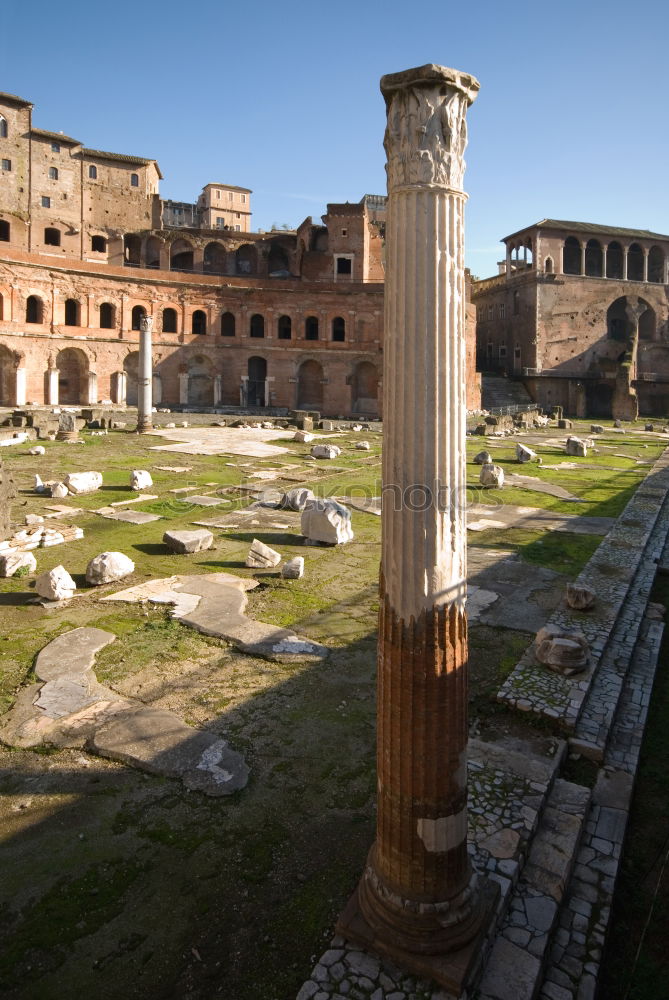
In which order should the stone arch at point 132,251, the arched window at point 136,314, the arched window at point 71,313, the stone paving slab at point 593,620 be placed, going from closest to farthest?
1. the stone paving slab at point 593,620
2. the arched window at point 71,313
3. the arched window at point 136,314
4. the stone arch at point 132,251

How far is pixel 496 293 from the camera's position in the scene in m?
51.5

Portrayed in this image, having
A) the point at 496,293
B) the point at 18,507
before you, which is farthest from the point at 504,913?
the point at 496,293

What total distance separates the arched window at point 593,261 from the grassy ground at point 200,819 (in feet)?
162

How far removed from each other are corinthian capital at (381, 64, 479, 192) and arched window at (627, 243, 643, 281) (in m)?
53.5

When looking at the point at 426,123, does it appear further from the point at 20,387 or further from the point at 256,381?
the point at 256,381

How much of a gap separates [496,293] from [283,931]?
174 ft

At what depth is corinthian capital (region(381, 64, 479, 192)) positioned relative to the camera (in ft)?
10.0

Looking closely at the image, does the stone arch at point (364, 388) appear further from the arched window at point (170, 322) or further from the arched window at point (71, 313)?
the arched window at point (71, 313)

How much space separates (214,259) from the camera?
4619cm

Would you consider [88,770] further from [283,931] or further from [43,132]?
[43,132]

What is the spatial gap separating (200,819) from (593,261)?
54349 millimetres

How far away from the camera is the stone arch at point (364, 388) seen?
40.6 m

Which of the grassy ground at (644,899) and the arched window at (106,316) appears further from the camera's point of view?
the arched window at (106,316)

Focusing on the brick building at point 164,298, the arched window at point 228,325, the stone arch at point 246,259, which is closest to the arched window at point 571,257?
the brick building at point 164,298
